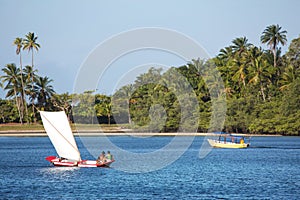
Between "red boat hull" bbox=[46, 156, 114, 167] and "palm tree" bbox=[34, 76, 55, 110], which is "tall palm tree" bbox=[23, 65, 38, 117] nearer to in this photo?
"palm tree" bbox=[34, 76, 55, 110]

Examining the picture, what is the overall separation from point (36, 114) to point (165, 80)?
33313mm

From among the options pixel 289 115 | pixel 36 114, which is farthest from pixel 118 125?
pixel 289 115

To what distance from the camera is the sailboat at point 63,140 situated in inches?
2168

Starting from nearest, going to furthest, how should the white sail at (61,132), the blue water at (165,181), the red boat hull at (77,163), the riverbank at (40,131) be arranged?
the blue water at (165,181) < the white sail at (61,132) < the red boat hull at (77,163) < the riverbank at (40,131)

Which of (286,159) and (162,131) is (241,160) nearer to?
(286,159)

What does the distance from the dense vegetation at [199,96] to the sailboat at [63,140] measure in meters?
52.4

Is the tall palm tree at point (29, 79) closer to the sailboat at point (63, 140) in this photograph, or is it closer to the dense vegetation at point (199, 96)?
the dense vegetation at point (199, 96)

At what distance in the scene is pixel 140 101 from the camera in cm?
12625

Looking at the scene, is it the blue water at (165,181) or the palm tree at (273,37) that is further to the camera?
the palm tree at (273,37)

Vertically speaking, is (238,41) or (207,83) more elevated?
(238,41)

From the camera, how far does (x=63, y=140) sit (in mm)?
55750

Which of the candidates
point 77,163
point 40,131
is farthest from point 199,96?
point 77,163

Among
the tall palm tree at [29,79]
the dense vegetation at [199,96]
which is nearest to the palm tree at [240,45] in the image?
the dense vegetation at [199,96]

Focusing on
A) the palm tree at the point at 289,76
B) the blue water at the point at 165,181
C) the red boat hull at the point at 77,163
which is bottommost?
the blue water at the point at 165,181
